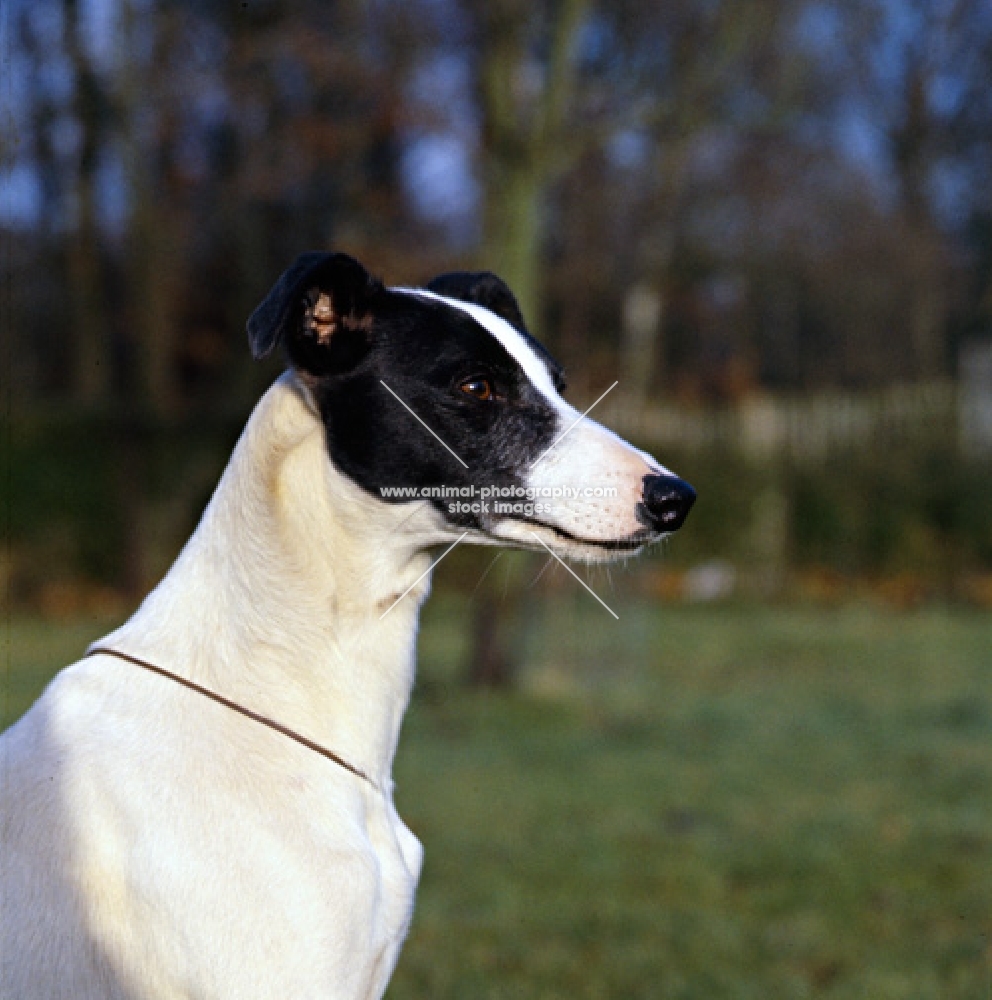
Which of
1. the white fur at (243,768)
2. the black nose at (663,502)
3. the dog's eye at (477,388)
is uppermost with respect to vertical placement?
the dog's eye at (477,388)

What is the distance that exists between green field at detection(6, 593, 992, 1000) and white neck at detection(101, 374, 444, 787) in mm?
2452

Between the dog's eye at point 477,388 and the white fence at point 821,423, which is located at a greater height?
the dog's eye at point 477,388

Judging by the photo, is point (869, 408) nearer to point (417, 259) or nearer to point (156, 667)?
point (417, 259)

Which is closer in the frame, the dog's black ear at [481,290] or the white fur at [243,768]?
the white fur at [243,768]

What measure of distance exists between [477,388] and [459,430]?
0.35 feet

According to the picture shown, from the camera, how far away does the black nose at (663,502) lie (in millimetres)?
2814

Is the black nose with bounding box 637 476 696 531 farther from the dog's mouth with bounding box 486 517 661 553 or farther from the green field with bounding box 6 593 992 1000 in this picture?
the green field with bounding box 6 593 992 1000

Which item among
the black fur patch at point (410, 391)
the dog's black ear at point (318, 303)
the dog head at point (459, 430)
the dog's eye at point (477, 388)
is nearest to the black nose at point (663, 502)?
the dog head at point (459, 430)

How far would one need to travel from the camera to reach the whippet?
2.44 meters

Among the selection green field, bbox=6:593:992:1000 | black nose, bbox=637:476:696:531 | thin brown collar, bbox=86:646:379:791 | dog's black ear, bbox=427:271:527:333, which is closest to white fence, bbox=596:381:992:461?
green field, bbox=6:593:992:1000

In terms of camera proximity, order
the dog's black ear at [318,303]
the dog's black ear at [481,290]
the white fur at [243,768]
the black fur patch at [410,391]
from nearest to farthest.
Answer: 1. the white fur at [243,768]
2. the dog's black ear at [318,303]
3. the black fur patch at [410,391]
4. the dog's black ear at [481,290]

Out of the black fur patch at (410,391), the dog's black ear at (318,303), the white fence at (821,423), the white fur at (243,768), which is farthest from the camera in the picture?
the white fence at (821,423)

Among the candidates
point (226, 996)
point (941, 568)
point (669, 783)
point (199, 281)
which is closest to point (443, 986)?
point (226, 996)

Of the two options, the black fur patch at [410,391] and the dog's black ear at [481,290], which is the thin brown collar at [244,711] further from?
the dog's black ear at [481,290]
